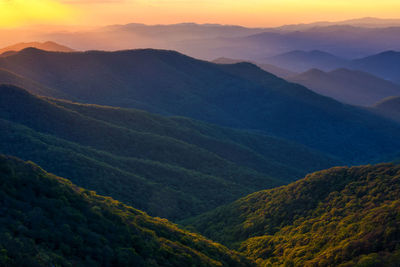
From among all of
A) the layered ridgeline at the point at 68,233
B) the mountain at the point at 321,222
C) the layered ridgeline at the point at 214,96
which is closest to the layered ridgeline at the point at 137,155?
the mountain at the point at 321,222

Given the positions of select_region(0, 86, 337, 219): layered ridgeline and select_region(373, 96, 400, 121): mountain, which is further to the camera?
select_region(373, 96, 400, 121): mountain

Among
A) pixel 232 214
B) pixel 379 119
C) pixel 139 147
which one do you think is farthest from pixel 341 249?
pixel 379 119

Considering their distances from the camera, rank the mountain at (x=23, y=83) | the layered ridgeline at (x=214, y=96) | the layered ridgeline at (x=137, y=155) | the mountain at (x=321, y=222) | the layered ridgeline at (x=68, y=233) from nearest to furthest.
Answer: the layered ridgeline at (x=68, y=233), the mountain at (x=321, y=222), the layered ridgeline at (x=137, y=155), the mountain at (x=23, y=83), the layered ridgeline at (x=214, y=96)

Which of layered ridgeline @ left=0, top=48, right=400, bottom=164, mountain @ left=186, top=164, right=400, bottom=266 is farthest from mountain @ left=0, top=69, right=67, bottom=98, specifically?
mountain @ left=186, top=164, right=400, bottom=266

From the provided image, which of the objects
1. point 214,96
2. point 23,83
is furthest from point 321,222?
point 214,96

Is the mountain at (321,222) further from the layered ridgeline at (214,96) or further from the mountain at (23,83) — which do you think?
the layered ridgeline at (214,96)

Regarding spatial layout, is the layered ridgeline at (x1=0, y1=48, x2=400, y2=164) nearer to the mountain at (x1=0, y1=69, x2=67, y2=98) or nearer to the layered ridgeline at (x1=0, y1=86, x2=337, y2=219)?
the mountain at (x1=0, y1=69, x2=67, y2=98)
